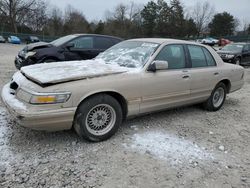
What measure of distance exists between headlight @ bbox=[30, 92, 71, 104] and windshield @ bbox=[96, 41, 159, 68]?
1.43 metres

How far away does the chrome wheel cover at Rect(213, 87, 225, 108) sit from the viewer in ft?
19.1

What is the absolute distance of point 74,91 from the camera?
3.46 meters

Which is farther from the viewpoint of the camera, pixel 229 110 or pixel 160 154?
pixel 229 110

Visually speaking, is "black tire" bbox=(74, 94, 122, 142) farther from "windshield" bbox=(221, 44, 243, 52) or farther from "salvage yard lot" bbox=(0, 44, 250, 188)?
"windshield" bbox=(221, 44, 243, 52)

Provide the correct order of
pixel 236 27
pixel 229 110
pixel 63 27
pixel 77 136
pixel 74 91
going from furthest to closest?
pixel 236 27, pixel 63 27, pixel 229 110, pixel 77 136, pixel 74 91

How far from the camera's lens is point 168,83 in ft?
14.9

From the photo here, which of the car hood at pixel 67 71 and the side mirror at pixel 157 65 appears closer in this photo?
the car hood at pixel 67 71

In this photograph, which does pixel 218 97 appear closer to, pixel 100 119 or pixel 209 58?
pixel 209 58

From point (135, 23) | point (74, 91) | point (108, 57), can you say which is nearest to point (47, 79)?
point (74, 91)

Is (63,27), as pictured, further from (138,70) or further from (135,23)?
(138,70)

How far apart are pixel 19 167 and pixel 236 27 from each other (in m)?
79.1

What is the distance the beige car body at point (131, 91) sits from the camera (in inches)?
131

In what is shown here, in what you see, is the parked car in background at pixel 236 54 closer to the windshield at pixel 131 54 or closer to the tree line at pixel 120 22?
the windshield at pixel 131 54

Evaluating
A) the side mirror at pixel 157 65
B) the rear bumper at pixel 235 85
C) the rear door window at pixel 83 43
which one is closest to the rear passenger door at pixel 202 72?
the rear bumper at pixel 235 85
